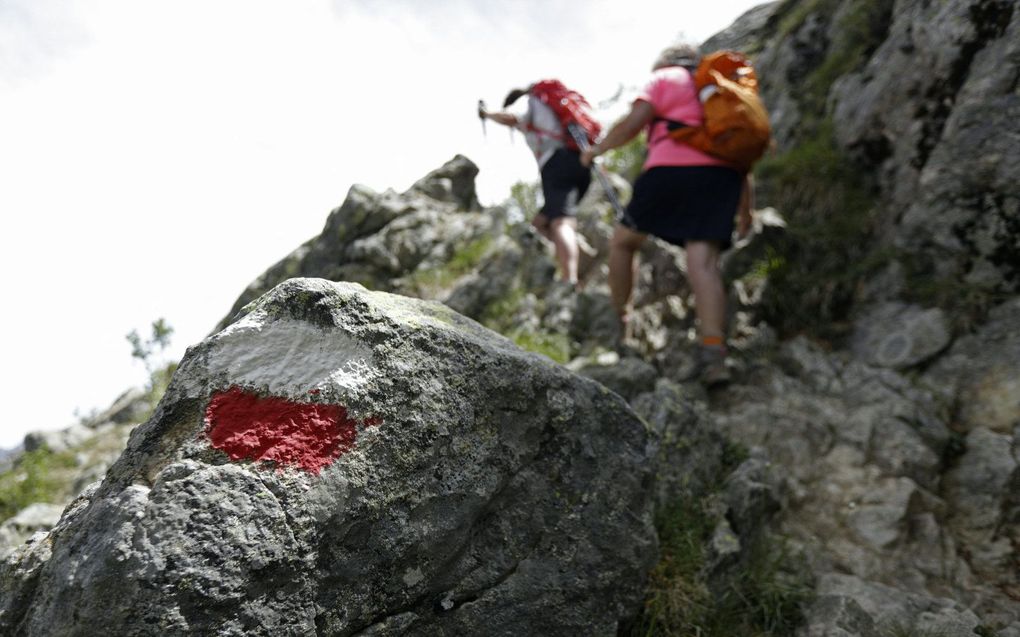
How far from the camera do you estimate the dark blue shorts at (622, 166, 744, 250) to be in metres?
5.34

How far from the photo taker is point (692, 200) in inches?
213

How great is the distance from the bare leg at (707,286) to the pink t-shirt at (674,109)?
76 cm

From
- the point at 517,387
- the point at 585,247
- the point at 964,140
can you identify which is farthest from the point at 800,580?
the point at 585,247

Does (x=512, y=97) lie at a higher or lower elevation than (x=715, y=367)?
higher

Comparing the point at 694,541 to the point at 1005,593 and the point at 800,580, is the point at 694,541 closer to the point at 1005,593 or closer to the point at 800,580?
the point at 800,580

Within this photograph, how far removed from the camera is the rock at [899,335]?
18.0 ft

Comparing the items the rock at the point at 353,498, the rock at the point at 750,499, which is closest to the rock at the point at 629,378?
the rock at the point at 750,499

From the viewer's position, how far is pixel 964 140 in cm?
578

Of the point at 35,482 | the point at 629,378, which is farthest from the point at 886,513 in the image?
the point at 35,482

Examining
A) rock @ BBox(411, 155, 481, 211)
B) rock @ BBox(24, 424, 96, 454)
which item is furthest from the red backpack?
rock @ BBox(24, 424, 96, 454)

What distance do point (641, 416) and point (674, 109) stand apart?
2.88 metres

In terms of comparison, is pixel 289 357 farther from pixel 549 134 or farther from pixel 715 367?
pixel 549 134

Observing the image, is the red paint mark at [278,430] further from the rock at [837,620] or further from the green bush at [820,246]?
the green bush at [820,246]

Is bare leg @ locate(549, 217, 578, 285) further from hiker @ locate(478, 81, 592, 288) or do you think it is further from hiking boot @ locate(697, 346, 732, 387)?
hiking boot @ locate(697, 346, 732, 387)
